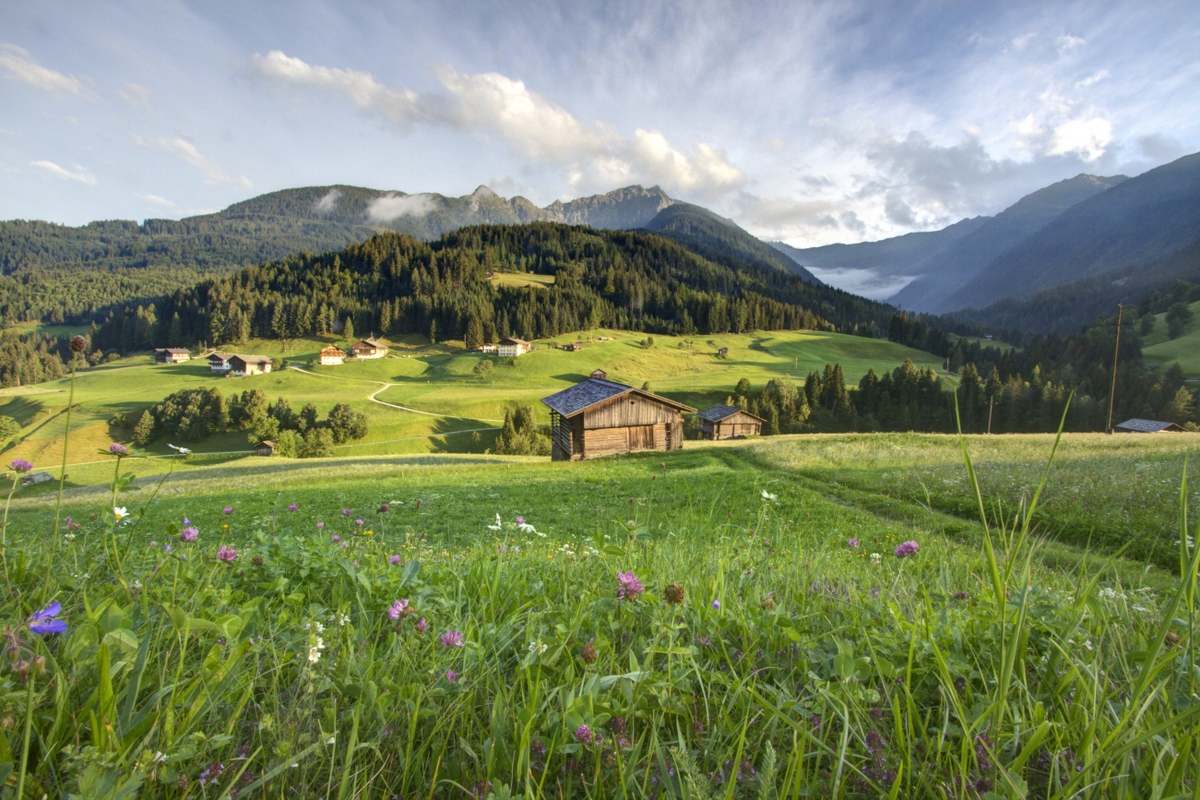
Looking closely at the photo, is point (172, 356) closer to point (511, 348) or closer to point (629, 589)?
point (511, 348)

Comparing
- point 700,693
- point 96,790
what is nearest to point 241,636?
point 96,790

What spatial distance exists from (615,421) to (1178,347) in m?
162

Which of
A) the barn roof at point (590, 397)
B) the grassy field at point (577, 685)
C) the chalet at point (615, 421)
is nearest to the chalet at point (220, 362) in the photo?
the barn roof at point (590, 397)

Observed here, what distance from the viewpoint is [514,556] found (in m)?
3.78

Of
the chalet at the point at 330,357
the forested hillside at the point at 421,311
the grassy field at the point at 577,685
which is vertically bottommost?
the grassy field at the point at 577,685

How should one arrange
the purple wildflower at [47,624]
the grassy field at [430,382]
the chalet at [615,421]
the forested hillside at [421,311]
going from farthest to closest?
the forested hillside at [421,311]
the grassy field at [430,382]
the chalet at [615,421]
the purple wildflower at [47,624]

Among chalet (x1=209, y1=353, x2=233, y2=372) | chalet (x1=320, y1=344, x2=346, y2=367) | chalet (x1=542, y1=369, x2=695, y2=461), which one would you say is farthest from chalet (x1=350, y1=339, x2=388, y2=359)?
chalet (x1=542, y1=369, x2=695, y2=461)

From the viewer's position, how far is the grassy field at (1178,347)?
110 meters

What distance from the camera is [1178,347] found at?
12250 cm

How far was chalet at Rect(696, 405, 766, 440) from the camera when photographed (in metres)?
65.2

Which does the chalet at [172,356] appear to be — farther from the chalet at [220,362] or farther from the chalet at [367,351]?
the chalet at [367,351]

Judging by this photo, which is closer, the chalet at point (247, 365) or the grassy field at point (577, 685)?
the grassy field at point (577, 685)

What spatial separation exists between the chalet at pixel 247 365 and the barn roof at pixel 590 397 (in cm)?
10816

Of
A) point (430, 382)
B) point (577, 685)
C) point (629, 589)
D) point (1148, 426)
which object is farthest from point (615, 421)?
point (430, 382)
